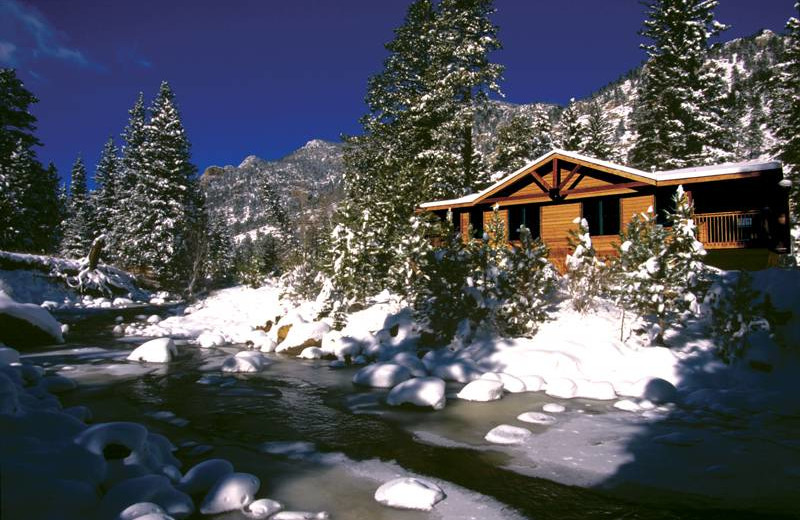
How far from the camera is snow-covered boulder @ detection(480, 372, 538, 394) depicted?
8.82m

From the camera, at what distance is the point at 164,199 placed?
33500mm

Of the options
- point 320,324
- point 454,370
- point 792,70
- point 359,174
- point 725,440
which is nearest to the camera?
point 725,440

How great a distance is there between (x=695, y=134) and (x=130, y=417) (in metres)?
29.1

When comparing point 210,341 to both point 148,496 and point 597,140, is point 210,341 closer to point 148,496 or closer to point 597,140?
point 148,496

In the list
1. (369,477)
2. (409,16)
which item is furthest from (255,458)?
(409,16)

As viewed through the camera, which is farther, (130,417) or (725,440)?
(130,417)

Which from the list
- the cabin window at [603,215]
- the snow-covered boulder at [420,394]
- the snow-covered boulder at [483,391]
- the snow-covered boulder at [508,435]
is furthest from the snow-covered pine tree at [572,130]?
the snow-covered boulder at [508,435]

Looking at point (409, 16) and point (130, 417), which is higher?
point (409, 16)

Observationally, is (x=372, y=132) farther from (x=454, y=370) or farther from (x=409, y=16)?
(x=454, y=370)

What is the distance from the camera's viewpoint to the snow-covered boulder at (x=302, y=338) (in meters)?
14.6

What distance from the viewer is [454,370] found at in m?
10.2

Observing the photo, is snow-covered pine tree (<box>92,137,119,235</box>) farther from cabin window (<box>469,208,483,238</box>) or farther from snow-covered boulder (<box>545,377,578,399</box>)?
snow-covered boulder (<box>545,377,578,399</box>)

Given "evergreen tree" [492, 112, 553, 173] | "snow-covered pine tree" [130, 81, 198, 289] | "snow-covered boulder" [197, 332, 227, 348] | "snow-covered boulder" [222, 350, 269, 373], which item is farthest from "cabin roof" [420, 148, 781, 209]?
"snow-covered pine tree" [130, 81, 198, 289]

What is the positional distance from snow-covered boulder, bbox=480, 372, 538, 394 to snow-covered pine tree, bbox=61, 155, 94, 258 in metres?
41.3
